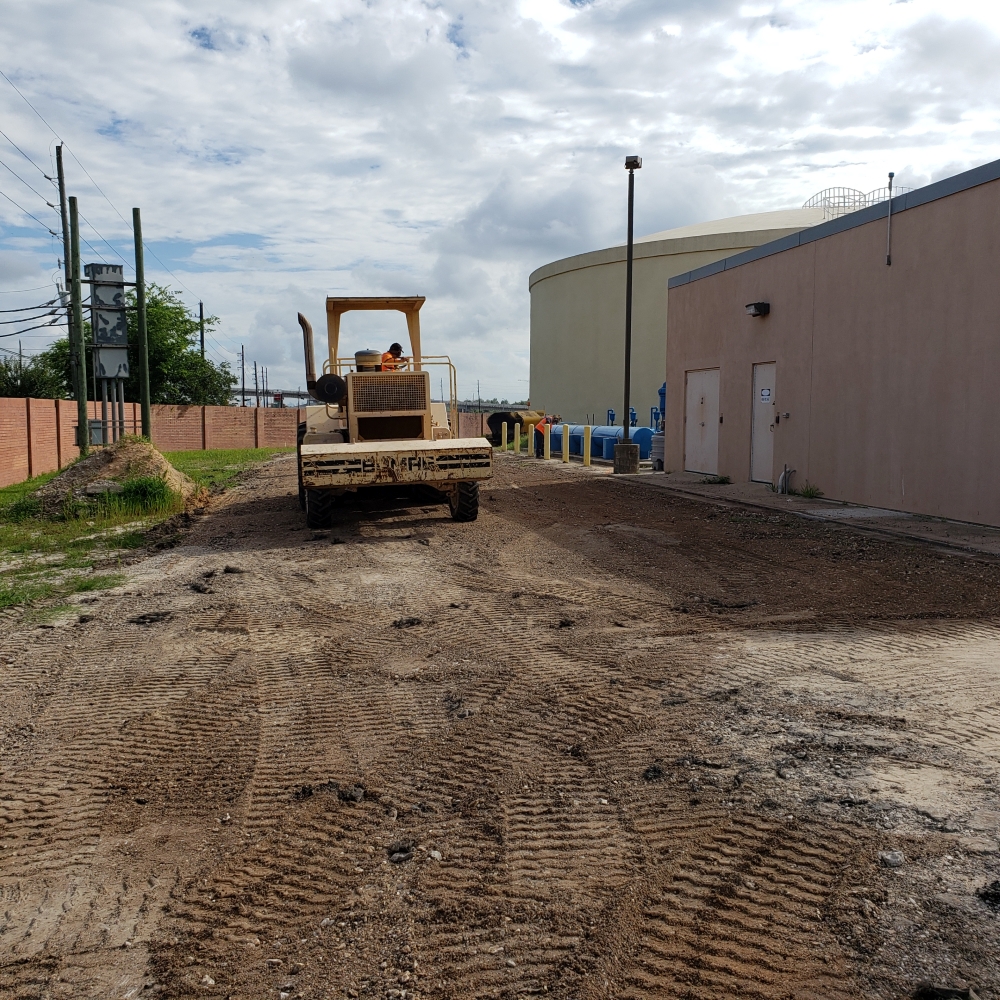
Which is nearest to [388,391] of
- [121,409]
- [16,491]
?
[16,491]

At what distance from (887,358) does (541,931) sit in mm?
12608

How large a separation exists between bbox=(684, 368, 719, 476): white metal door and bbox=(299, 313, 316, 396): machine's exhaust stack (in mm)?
10152

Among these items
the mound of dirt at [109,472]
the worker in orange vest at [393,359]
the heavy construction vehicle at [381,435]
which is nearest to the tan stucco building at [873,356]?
the heavy construction vehicle at [381,435]


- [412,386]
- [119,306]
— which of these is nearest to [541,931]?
[412,386]

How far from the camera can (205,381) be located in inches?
2031

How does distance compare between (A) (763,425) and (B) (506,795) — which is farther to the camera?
(A) (763,425)

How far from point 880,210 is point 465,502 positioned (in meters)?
7.68

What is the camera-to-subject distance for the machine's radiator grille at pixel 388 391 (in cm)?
1273

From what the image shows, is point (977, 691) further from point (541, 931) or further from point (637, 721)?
point (541, 931)

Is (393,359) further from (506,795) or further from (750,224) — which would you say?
(750,224)

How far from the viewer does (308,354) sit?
12.7 meters

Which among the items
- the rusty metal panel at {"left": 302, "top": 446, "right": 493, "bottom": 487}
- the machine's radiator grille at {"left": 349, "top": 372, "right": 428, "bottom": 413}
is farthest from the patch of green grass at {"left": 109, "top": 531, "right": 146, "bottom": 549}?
the machine's radiator grille at {"left": 349, "top": 372, "right": 428, "bottom": 413}

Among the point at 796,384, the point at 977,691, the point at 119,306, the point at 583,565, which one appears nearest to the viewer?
the point at 977,691

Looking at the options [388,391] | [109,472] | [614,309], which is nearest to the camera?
[388,391]
